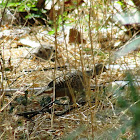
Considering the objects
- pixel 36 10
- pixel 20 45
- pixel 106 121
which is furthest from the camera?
pixel 36 10

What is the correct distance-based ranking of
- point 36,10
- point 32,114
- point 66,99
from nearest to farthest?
1. point 32,114
2. point 66,99
3. point 36,10

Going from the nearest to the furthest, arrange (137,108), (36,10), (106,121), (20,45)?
(137,108) → (106,121) → (20,45) → (36,10)

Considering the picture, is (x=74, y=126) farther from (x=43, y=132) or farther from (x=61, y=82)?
(x=61, y=82)

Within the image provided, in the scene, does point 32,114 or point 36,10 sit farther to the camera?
point 36,10

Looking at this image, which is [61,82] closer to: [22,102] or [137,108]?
[22,102]

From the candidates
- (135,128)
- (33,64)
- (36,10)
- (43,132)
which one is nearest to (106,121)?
(43,132)

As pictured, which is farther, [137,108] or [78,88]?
[78,88]

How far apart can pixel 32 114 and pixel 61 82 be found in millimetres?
336

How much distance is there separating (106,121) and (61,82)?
0.53 metres

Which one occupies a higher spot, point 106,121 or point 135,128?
point 135,128

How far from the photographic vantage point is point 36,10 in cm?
477

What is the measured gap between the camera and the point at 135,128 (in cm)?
55

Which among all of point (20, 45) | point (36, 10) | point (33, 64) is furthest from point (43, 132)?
point (36, 10)

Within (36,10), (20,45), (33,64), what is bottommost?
(33,64)
